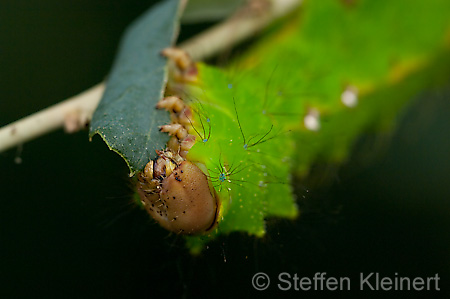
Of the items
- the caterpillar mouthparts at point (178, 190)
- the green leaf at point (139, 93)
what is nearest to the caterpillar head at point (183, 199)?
the caterpillar mouthparts at point (178, 190)

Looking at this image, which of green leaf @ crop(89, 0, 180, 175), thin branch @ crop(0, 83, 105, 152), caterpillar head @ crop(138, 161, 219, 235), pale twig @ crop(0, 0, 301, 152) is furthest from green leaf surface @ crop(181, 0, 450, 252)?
caterpillar head @ crop(138, 161, 219, 235)

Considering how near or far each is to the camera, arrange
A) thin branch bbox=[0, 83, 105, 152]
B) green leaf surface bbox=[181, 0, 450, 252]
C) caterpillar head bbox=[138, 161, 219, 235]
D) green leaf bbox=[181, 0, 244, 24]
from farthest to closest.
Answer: green leaf bbox=[181, 0, 244, 24] < green leaf surface bbox=[181, 0, 450, 252] < thin branch bbox=[0, 83, 105, 152] < caterpillar head bbox=[138, 161, 219, 235]

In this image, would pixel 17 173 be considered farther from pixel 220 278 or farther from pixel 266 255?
pixel 266 255

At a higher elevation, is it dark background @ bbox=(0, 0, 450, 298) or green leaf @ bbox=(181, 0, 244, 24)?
green leaf @ bbox=(181, 0, 244, 24)

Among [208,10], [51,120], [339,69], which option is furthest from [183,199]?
[339,69]

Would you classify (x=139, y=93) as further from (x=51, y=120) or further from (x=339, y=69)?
(x=339, y=69)

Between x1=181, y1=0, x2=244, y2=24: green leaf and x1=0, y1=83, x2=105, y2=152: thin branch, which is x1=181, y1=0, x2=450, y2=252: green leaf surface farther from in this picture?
x1=0, y1=83, x2=105, y2=152: thin branch
